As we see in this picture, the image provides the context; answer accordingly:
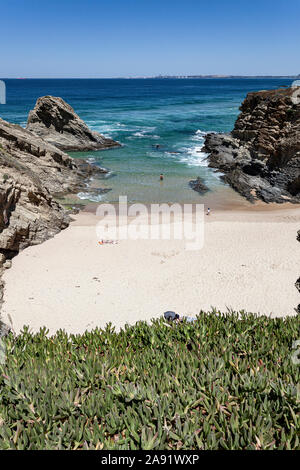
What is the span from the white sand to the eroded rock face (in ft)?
88.4

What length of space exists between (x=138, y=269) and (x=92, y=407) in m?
10.2

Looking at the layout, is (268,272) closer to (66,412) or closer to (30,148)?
(66,412)

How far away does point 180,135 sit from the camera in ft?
177

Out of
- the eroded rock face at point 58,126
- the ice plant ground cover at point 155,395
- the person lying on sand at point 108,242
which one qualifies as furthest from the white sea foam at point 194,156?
the ice plant ground cover at point 155,395

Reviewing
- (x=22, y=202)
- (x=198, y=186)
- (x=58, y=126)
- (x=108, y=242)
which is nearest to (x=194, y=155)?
(x=198, y=186)

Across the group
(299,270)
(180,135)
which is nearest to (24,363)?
(299,270)

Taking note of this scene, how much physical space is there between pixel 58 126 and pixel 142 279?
35.3 meters

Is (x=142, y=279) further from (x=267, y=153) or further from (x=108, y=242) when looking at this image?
(x=267, y=153)

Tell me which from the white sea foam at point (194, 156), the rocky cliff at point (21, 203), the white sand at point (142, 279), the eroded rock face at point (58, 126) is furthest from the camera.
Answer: the eroded rock face at point (58, 126)

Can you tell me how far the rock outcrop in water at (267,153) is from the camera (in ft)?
87.4

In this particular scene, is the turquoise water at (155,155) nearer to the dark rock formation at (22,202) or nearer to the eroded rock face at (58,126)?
the eroded rock face at (58,126)

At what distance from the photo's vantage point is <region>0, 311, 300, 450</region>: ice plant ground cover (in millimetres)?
4246

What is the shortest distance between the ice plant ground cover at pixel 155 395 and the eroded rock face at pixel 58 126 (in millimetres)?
39469

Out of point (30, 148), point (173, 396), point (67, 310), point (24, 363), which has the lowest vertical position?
point (67, 310)
